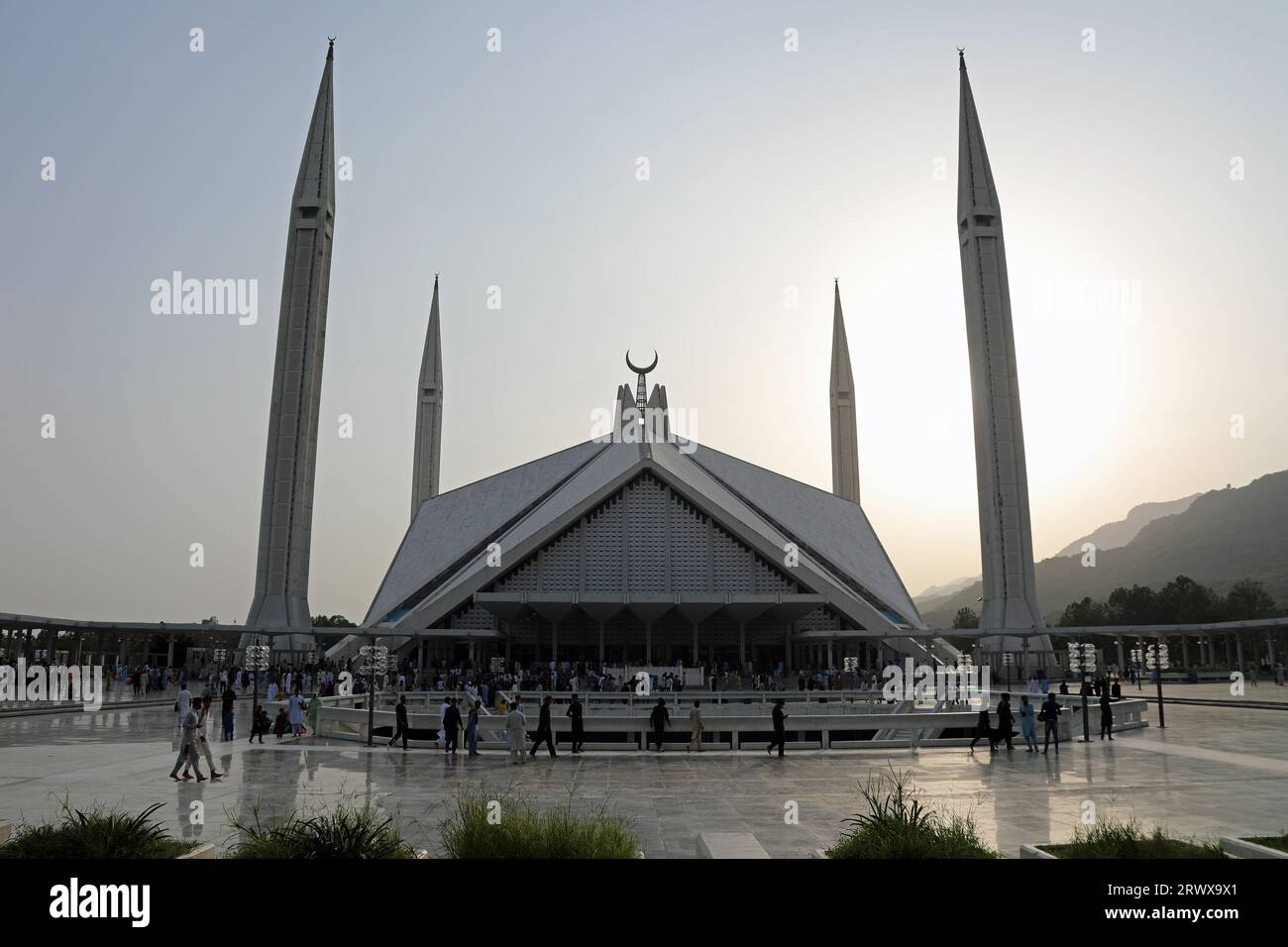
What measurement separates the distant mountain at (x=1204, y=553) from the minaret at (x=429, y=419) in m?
71.2

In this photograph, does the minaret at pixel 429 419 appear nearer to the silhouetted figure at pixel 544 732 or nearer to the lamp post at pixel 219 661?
the lamp post at pixel 219 661

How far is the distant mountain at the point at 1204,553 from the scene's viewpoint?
312 ft

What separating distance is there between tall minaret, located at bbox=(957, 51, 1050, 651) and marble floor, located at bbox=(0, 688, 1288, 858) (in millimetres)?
18523

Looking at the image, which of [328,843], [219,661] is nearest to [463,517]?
[219,661]

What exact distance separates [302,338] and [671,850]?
1247 inches

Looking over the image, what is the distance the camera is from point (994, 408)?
111 feet

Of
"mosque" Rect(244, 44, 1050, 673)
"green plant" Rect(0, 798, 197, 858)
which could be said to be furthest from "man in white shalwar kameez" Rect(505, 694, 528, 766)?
"mosque" Rect(244, 44, 1050, 673)

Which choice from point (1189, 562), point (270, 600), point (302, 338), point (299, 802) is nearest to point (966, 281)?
point (302, 338)

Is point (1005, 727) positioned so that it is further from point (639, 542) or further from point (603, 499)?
point (603, 499)

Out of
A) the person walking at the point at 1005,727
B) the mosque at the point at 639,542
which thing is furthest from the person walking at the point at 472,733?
the mosque at the point at 639,542

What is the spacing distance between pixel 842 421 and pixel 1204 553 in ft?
220

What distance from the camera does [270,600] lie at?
103 feet
